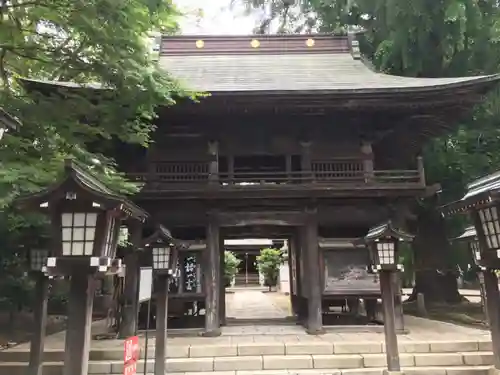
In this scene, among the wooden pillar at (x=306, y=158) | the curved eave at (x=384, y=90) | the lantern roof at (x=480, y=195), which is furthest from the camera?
the wooden pillar at (x=306, y=158)

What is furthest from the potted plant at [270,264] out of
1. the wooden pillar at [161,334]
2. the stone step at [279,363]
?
the wooden pillar at [161,334]

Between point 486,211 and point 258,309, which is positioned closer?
point 486,211

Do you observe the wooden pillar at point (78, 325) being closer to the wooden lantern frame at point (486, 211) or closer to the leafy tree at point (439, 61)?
the wooden lantern frame at point (486, 211)

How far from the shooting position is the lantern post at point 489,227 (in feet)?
19.1

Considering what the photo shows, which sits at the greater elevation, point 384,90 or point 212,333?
point 384,90

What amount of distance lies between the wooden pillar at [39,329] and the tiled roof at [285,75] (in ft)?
15.2

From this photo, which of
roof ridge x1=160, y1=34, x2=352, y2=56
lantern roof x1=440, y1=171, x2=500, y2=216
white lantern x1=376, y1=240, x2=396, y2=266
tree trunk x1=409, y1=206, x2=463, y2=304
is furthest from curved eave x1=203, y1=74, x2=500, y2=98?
tree trunk x1=409, y1=206, x2=463, y2=304

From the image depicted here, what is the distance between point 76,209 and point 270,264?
25028mm

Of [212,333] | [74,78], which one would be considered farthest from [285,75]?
[212,333]

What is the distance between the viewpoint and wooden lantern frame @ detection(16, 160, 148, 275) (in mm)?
4484

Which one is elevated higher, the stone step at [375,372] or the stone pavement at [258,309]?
the stone pavement at [258,309]

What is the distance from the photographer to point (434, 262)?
1429 centimetres

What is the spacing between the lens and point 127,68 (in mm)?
6945

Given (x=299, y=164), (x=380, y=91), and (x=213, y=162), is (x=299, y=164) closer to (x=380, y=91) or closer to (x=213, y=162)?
(x=213, y=162)
